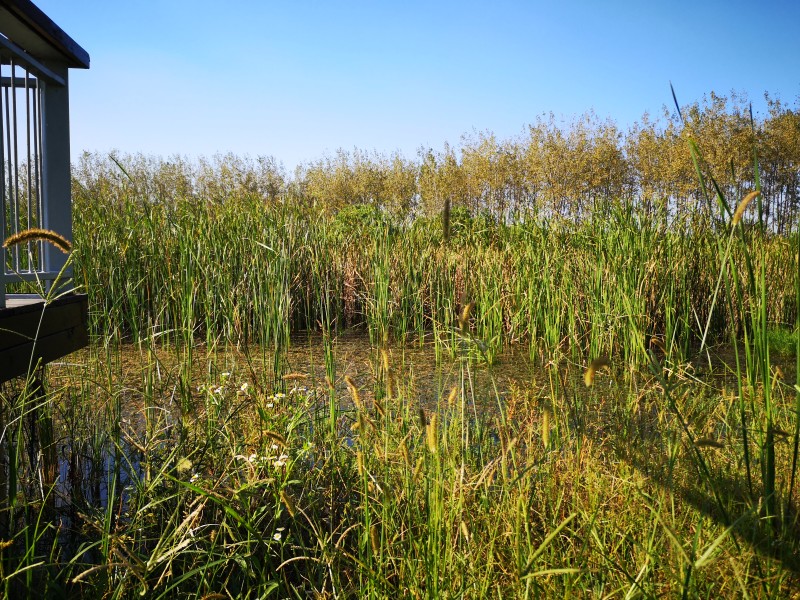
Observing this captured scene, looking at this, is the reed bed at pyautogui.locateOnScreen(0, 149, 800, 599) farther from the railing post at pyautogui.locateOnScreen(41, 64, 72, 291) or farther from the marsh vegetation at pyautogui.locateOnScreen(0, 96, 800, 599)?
the railing post at pyautogui.locateOnScreen(41, 64, 72, 291)

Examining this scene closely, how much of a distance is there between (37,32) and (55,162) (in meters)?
0.52

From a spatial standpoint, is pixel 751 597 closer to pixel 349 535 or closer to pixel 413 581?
pixel 413 581

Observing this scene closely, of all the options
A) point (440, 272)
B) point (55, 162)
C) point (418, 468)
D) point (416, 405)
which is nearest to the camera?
point (418, 468)

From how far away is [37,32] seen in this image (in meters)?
2.30

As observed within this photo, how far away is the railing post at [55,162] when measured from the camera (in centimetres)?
260

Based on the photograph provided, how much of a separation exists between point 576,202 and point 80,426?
4023 mm

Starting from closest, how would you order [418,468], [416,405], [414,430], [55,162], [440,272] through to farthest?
[418,468] < [414,430] < [55,162] < [416,405] < [440,272]

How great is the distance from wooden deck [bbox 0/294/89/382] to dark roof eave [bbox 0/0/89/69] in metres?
0.93

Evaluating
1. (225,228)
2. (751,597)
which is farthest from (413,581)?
(225,228)

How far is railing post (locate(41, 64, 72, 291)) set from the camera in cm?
260

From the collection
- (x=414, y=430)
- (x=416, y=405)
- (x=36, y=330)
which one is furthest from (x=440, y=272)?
(x=36, y=330)

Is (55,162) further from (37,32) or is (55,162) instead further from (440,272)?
(440,272)

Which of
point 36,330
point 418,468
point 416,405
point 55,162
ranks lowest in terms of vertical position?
point 416,405

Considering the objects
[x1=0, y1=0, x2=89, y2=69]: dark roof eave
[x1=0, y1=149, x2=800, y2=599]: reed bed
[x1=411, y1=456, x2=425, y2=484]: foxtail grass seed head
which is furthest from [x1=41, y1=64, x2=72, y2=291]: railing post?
[x1=411, y1=456, x2=425, y2=484]: foxtail grass seed head
